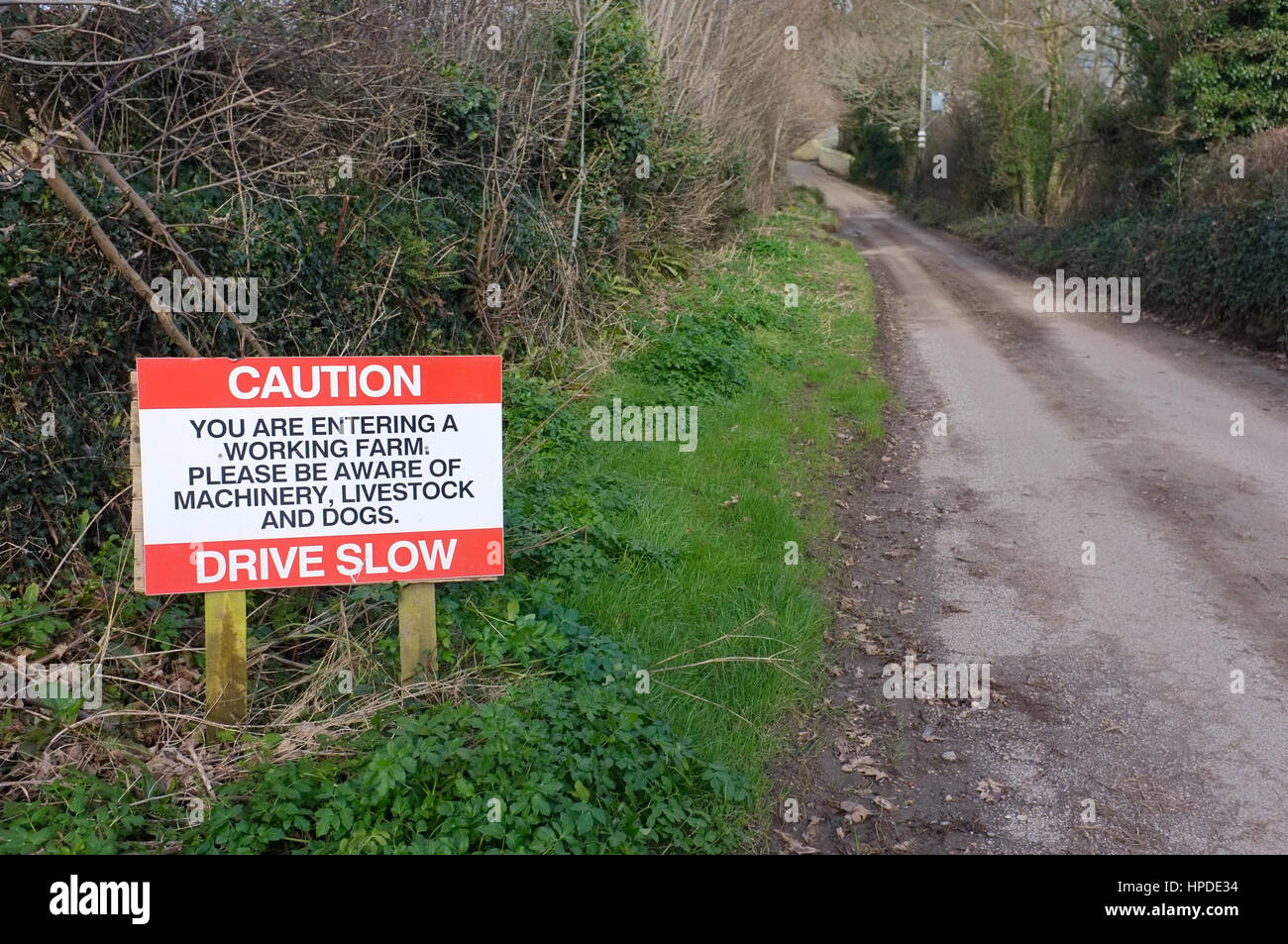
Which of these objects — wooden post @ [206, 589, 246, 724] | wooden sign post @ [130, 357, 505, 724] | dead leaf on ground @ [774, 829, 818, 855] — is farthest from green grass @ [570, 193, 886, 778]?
wooden post @ [206, 589, 246, 724]

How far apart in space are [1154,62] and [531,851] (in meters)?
24.1

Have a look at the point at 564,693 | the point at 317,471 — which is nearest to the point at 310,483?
the point at 317,471

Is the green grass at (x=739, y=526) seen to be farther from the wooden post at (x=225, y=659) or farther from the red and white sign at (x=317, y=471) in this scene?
the wooden post at (x=225, y=659)

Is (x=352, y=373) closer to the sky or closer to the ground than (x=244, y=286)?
closer to the ground

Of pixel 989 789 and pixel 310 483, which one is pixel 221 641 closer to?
pixel 310 483

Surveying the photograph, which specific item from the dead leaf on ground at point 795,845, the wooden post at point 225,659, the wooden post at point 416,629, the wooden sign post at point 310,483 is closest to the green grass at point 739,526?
the dead leaf on ground at point 795,845

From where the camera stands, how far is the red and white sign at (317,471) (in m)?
4.43

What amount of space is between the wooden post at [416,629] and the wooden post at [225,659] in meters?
0.68

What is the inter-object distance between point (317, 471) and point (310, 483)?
0.06 m

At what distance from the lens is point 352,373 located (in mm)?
4645

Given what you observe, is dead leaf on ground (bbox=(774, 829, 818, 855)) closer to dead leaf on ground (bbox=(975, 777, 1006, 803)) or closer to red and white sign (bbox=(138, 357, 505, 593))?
dead leaf on ground (bbox=(975, 777, 1006, 803))

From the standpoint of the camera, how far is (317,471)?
465 cm

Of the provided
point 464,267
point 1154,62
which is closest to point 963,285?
point 1154,62

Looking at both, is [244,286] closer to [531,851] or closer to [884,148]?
[531,851]
